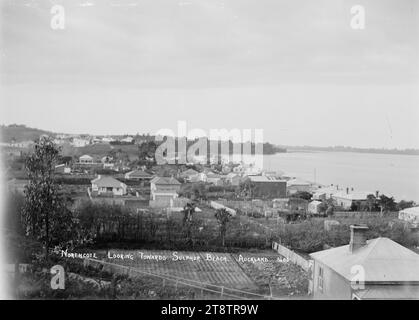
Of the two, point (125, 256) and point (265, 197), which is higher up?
point (265, 197)

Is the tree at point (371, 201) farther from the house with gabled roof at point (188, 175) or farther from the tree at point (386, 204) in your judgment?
the house with gabled roof at point (188, 175)

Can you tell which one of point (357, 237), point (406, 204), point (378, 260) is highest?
point (406, 204)

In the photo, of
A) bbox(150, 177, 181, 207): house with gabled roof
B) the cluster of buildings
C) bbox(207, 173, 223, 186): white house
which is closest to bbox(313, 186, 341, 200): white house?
bbox(207, 173, 223, 186): white house

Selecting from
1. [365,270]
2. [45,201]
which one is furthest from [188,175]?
[365,270]

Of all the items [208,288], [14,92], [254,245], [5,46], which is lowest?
[208,288]

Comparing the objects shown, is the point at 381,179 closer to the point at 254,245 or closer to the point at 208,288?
the point at 254,245

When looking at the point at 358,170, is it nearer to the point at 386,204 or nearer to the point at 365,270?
the point at 386,204

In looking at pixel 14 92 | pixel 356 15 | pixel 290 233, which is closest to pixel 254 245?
pixel 290 233
